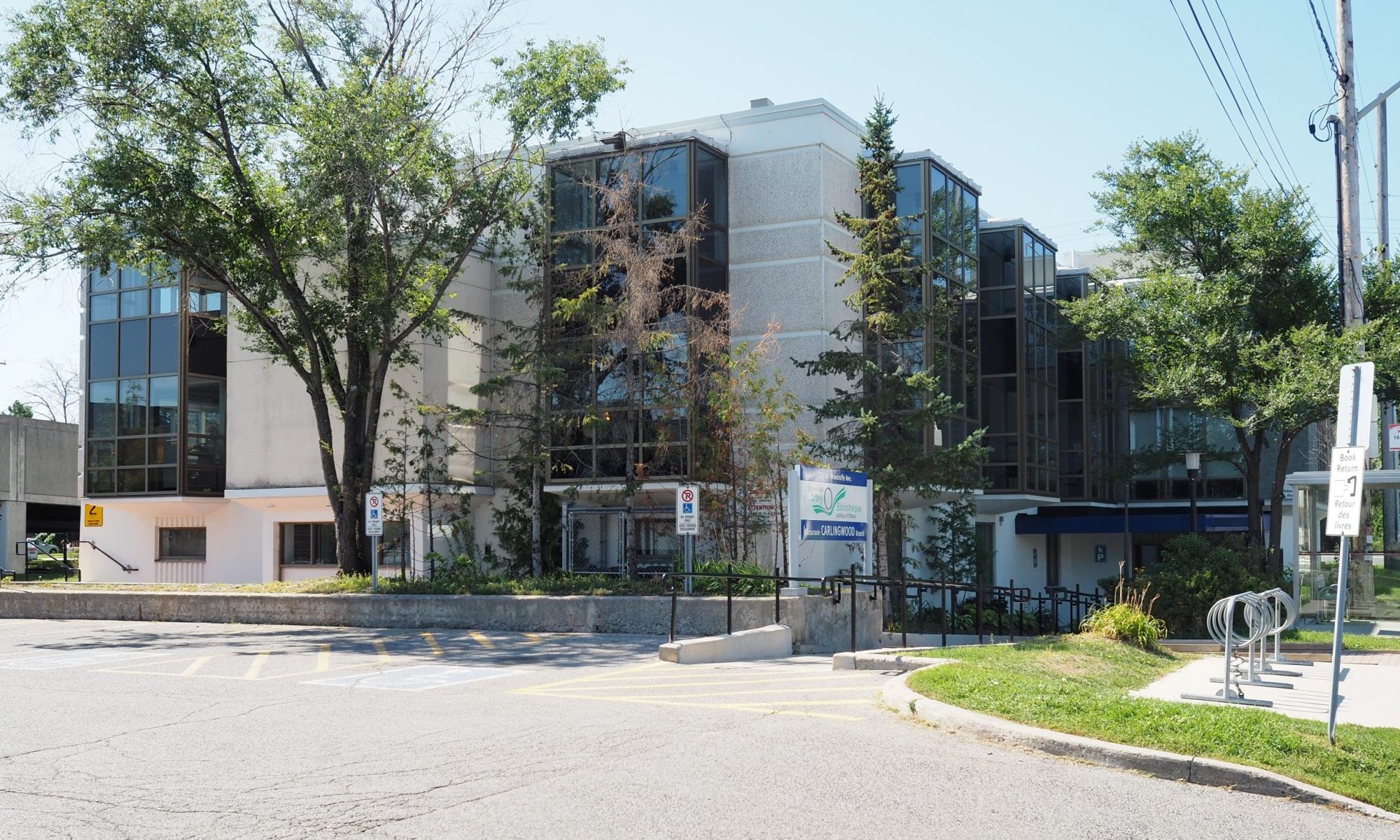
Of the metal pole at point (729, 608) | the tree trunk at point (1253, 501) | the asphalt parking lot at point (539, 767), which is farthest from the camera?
the tree trunk at point (1253, 501)

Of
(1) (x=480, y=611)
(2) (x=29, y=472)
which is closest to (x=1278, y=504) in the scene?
(1) (x=480, y=611)

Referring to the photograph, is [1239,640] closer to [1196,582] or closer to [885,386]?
[1196,582]

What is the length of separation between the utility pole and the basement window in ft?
91.5

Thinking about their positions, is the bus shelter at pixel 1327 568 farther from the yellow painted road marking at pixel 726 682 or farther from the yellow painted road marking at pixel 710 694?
the yellow painted road marking at pixel 710 694

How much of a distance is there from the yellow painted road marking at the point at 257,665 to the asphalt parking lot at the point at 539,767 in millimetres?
294

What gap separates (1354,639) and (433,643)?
14.5 m

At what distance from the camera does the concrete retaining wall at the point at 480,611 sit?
1814cm

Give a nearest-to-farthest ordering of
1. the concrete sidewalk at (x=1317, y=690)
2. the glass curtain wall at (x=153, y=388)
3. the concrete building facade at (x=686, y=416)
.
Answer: the concrete sidewalk at (x=1317, y=690)
the concrete building facade at (x=686, y=416)
the glass curtain wall at (x=153, y=388)

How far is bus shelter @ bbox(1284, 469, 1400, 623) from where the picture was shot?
862 inches

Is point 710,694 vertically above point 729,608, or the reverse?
point 729,608

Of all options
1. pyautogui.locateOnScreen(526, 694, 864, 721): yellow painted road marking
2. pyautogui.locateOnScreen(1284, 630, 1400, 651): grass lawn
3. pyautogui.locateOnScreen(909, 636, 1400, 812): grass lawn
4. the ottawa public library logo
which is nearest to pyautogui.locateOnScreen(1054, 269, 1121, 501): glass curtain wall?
pyautogui.locateOnScreen(1284, 630, 1400, 651): grass lawn

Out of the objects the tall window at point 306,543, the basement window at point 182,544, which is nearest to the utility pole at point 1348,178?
the tall window at point 306,543

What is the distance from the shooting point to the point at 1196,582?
77.0ft

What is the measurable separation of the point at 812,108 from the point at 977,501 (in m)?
10.5
